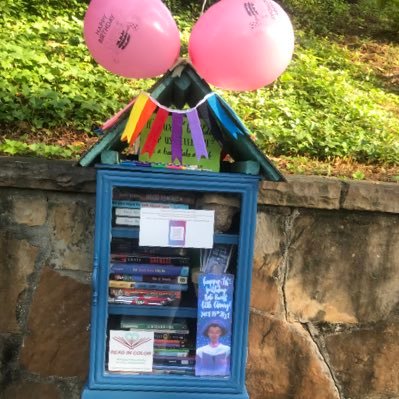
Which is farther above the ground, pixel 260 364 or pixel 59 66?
pixel 59 66

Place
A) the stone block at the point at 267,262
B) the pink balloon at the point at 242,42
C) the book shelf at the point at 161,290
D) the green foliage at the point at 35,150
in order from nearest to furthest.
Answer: the pink balloon at the point at 242,42, the book shelf at the point at 161,290, the stone block at the point at 267,262, the green foliage at the point at 35,150

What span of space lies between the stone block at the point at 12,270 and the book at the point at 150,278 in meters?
0.65

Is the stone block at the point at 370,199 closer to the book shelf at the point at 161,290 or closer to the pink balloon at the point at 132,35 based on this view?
the book shelf at the point at 161,290

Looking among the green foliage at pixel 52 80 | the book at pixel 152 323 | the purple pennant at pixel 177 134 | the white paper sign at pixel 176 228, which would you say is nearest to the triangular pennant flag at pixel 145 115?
the purple pennant at pixel 177 134

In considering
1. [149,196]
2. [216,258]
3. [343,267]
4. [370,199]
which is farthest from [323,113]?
[149,196]

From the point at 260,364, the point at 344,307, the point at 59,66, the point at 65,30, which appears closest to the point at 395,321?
the point at 344,307

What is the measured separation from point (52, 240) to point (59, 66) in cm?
199

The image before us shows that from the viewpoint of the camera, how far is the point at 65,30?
542cm

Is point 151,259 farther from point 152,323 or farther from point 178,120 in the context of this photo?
point 178,120

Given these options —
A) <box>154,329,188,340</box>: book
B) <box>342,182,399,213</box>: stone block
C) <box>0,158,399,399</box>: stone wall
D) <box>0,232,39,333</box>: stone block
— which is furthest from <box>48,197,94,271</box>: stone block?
<box>342,182,399,213</box>: stone block

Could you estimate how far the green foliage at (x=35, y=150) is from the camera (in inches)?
129

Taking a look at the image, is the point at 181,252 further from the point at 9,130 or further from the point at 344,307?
the point at 9,130

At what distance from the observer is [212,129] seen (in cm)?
262

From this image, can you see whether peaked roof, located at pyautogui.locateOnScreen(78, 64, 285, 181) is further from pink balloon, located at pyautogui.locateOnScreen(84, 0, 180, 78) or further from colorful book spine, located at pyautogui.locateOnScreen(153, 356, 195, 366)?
colorful book spine, located at pyautogui.locateOnScreen(153, 356, 195, 366)
